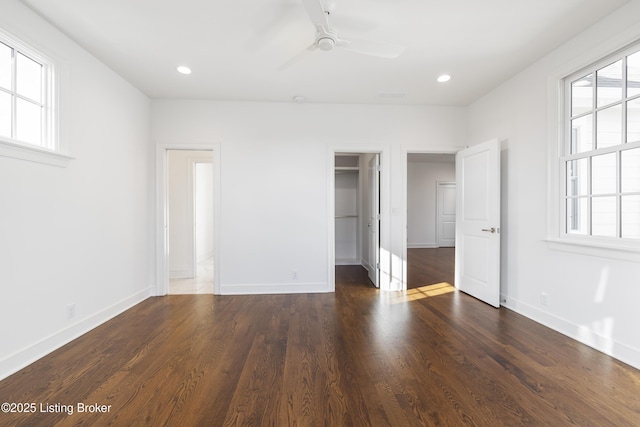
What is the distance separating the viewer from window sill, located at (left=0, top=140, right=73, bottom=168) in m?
1.96

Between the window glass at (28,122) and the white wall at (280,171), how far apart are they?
1.57 metres

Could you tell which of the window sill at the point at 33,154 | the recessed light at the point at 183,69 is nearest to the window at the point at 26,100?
the window sill at the point at 33,154

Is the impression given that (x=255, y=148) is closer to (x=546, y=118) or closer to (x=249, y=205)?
(x=249, y=205)

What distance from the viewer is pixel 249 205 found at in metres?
3.96

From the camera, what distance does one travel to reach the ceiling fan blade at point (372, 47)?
7.13 feet

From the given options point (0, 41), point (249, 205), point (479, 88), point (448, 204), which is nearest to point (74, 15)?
point (0, 41)

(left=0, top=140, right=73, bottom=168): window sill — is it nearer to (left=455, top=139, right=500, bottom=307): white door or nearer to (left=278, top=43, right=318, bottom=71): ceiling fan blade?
(left=278, top=43, right=318, bottom=71): ceiling fan blade

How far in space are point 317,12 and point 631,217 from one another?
9.24 ft

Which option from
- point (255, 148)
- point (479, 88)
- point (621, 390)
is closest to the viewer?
point (621, 390)

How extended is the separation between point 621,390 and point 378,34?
313cm

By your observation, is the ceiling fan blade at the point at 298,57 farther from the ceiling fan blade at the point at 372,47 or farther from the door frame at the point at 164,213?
the door frame at the point at 164,213

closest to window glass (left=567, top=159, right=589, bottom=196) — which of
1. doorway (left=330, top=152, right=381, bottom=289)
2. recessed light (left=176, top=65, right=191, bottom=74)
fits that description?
doorway (left=330, top=152, right=381, bottom=289)

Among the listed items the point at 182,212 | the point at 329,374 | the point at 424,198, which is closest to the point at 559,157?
the point at 329,374

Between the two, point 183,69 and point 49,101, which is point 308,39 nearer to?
point 183,69
